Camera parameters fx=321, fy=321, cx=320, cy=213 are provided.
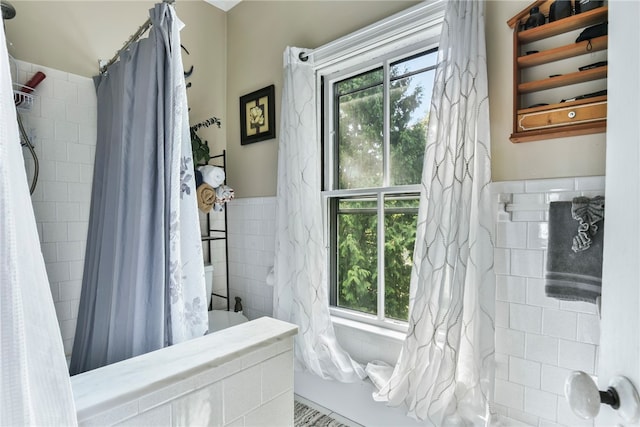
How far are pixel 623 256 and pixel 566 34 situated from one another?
113 cm

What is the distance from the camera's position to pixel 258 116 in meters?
2.39

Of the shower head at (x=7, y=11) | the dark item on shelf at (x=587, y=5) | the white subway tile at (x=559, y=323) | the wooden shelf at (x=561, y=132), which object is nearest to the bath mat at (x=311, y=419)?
the white subway tile at (x=559, y=323)

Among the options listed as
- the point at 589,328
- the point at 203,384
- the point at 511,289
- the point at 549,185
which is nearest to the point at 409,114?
the point at 549,185

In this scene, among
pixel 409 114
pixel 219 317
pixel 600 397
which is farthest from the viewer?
pixel 219 317

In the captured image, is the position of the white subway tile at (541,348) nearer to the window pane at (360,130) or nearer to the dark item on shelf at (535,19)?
the window pane at (360,130)

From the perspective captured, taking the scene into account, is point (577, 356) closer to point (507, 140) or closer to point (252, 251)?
point (507, 140)

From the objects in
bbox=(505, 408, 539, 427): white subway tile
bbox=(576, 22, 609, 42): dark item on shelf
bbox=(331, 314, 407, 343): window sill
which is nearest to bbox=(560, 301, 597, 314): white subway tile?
bbox=(505, 408, 539, 427): white subway tile

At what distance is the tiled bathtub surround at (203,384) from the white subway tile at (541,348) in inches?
37.7

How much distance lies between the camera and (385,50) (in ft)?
5.87

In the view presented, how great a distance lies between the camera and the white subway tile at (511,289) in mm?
1312

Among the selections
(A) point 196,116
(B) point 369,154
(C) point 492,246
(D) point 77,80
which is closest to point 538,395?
(C) point 492,246

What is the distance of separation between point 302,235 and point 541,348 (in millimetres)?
1254

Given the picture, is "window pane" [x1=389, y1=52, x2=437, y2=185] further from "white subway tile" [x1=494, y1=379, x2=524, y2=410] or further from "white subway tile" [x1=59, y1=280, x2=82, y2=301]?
"white subway tile" [x1=59, y1=280, x2=82, y2=301]

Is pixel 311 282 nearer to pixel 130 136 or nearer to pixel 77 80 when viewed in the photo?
pixel 130 136
